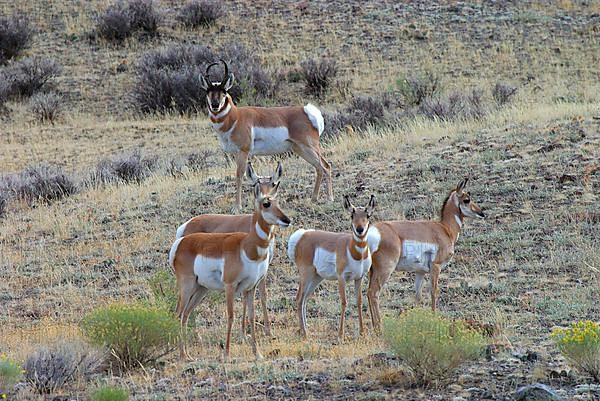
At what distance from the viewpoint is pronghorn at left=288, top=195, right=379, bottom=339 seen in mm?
Answer: 9633

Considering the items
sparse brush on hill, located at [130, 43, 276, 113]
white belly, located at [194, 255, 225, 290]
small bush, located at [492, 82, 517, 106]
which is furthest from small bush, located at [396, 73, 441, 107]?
white belly, located at [194, 255, 225, 290]

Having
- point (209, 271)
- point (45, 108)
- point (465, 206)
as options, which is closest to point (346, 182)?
point (465, 206)

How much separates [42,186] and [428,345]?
1202cm

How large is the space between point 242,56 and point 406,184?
1390 centimetres

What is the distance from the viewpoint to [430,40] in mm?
29875

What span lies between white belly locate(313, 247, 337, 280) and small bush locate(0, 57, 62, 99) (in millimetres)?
18889

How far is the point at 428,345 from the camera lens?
298 inches

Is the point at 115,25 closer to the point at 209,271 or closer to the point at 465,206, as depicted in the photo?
the point at 465,206

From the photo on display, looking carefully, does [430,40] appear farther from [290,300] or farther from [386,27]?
[290,300]

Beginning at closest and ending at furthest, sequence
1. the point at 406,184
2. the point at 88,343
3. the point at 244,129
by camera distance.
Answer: the point at 88,343 → the point at 244,129 → the point at 406,184

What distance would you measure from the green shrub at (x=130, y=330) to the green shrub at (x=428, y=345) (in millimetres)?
1910

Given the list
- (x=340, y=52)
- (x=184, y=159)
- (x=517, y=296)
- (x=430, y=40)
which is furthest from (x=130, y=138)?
(x=517, y=296)

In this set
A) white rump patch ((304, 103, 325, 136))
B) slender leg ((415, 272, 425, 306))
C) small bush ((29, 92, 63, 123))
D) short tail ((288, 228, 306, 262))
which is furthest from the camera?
small bush ((29, 92, 63, 123))

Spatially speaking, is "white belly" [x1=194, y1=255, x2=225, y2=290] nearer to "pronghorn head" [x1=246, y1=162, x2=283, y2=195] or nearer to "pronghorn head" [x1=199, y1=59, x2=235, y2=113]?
"pronghorn head" [x1=246, y1=162, x2=283, y2=195]
